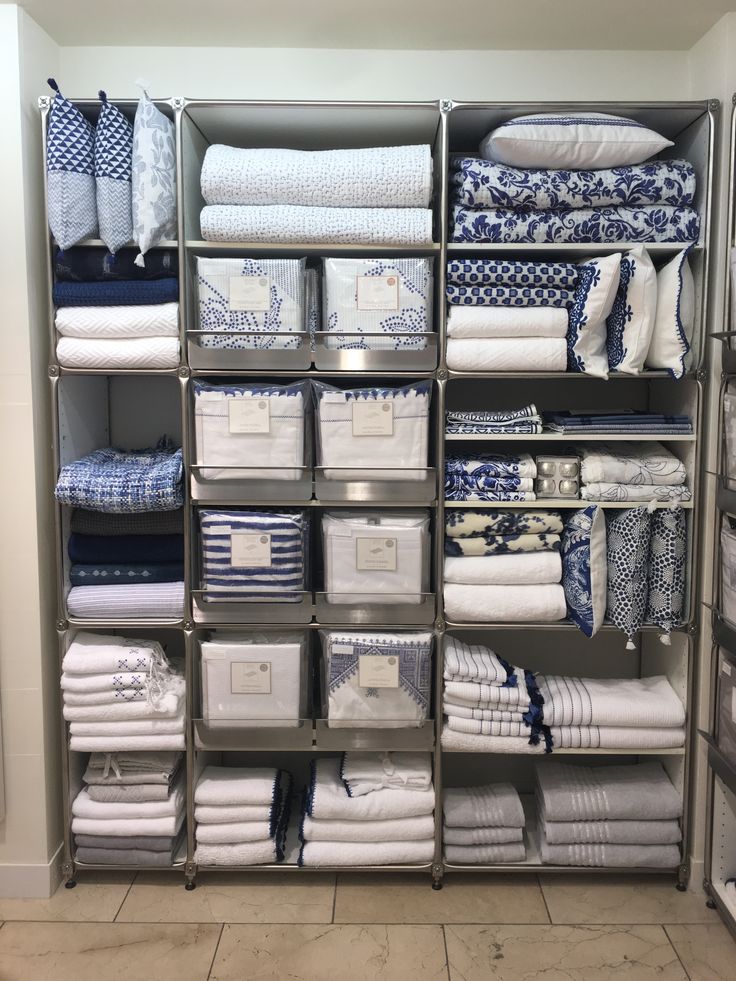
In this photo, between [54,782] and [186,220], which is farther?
[54,782]

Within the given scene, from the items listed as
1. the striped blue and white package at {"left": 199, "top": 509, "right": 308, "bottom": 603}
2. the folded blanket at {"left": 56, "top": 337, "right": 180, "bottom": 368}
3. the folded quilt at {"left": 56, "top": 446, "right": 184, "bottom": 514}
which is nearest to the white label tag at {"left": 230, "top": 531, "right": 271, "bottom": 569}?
the striped blue and white package at {"left": 199, "top": 509, "right": 308, "bottom": 603}

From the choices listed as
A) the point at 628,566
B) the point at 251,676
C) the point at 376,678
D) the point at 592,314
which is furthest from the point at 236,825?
the point at 592,314

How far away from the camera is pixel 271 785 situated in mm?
2334

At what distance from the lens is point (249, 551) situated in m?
2.21

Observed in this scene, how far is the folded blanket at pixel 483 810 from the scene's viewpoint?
2316 millimetres

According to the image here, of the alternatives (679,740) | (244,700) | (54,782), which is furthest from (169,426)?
(679,740)

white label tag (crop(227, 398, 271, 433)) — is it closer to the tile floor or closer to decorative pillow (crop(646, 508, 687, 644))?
decorative pillow (crop(646, 508, 687, 644))

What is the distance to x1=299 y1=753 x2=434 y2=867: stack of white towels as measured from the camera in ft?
7.48

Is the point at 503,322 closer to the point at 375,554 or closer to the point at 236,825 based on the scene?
the point at 375,554

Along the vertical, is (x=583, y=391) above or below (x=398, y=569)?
above

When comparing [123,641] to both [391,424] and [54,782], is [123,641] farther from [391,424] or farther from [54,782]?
[391,424]

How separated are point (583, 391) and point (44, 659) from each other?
1.90 meters

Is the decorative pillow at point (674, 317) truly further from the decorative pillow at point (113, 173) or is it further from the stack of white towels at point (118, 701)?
the stack of white towels at point (118, 701)

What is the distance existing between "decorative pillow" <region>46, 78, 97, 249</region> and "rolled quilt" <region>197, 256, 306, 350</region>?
346 millimetres
